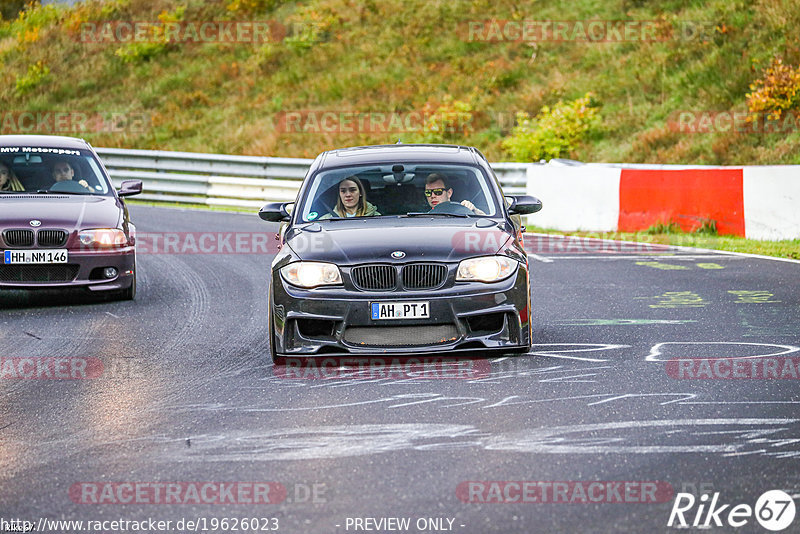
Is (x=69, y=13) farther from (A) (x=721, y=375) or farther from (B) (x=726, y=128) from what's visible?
(A) (x=721, y=375)

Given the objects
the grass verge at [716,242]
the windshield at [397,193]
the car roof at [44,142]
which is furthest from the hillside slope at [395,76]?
the windshield at [397,193]

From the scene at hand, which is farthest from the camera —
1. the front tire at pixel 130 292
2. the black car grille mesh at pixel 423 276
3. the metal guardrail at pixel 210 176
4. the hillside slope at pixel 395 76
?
the hillside slope at pixel 395 76

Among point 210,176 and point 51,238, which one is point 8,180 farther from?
point 210,176

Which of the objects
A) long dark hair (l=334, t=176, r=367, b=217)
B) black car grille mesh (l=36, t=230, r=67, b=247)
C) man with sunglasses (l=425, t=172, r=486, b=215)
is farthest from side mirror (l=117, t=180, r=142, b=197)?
man with sunglasses (l=425, t=172, r=486, b=215)

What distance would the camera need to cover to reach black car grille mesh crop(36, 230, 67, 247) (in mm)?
11516

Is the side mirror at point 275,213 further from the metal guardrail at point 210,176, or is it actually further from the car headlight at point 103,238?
the metal guardrail at point 210,176

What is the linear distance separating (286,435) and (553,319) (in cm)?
449

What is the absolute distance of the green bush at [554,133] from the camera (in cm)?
2844

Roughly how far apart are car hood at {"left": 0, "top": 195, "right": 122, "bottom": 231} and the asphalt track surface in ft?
2.86

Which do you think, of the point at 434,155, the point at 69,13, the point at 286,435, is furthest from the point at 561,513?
the point at 69,13

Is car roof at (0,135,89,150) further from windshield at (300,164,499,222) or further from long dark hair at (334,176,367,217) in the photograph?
long dark hair at (334,176,367,217)

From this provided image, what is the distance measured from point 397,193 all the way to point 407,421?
3.34 m

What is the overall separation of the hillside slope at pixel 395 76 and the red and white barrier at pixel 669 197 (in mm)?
6176

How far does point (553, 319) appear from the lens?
10445mm
